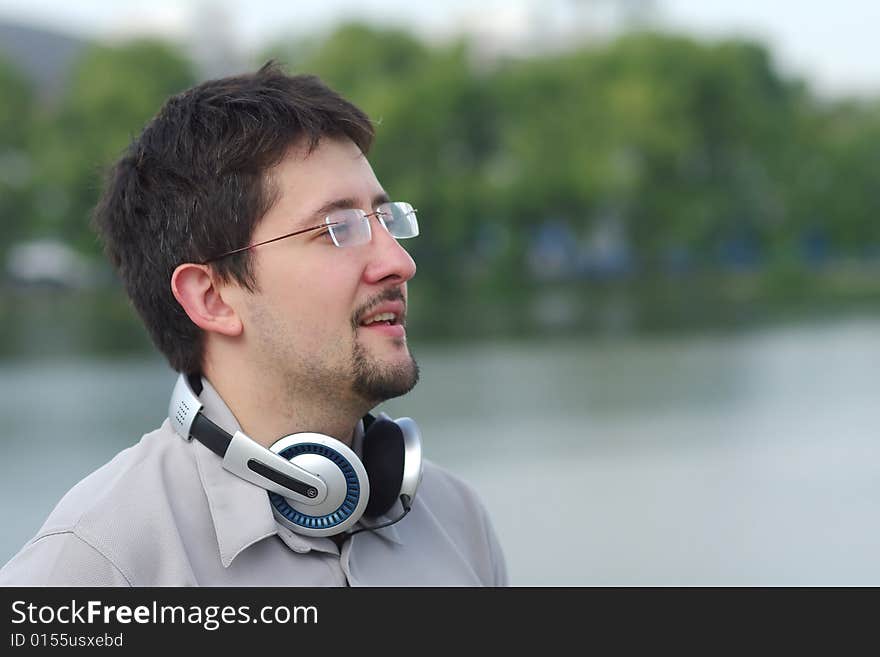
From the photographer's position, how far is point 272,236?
2.55 m

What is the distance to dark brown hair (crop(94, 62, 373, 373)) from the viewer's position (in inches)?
99.7

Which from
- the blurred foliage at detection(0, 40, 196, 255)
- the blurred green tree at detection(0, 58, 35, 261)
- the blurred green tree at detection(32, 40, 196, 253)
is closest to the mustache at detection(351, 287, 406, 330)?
the blurred green tree at detection(32, 40, 196, 253)

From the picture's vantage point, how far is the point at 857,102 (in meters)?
66.4

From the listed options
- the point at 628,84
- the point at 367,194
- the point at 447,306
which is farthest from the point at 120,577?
the point at 628,84

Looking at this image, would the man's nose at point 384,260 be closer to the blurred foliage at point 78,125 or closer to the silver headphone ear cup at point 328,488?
the silver headphone ear cup at point 328,488

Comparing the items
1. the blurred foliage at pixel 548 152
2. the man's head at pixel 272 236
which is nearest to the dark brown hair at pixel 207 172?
the man's head at pixel 272 236

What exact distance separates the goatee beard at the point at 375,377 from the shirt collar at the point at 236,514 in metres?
0.28

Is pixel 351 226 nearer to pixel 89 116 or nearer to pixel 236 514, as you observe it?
pixel 236 514

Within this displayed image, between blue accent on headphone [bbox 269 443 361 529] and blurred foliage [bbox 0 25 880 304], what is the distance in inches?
1665

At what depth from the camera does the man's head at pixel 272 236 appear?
99.7 inches

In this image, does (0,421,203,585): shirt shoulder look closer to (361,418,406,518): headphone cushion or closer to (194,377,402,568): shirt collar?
(194,377,402,568): shirt collar

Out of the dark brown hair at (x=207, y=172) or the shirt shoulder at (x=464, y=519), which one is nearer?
the dark brown hair at (x=207, y=172)

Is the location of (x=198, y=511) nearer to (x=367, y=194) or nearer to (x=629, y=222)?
(x=367, y=194)

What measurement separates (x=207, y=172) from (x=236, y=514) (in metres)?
0.75
